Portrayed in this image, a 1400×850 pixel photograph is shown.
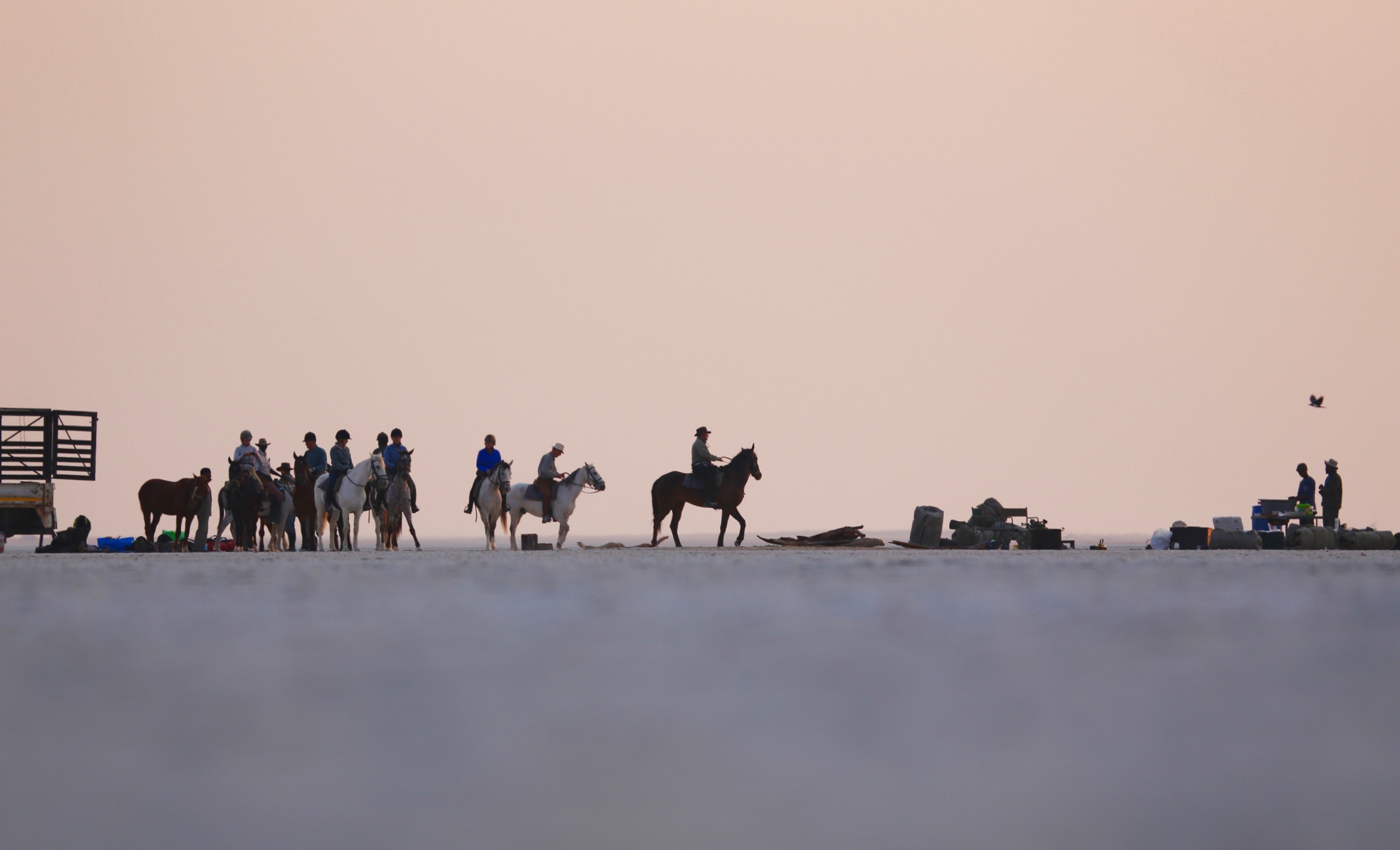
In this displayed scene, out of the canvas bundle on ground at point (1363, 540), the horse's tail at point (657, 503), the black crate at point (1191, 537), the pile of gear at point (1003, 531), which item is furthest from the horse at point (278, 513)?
the canvas bundle on ground at point (1363, 540)

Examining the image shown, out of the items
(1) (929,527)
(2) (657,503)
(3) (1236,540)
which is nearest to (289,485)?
(2) (657,503)

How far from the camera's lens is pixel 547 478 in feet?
81.7

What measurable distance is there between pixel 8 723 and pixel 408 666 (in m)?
2.25

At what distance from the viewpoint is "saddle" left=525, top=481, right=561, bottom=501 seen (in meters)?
24.9

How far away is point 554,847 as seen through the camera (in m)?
4.36

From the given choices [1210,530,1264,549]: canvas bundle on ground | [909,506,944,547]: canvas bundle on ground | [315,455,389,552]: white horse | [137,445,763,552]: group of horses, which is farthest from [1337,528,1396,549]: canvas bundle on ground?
[315,455,389,552]: white horse

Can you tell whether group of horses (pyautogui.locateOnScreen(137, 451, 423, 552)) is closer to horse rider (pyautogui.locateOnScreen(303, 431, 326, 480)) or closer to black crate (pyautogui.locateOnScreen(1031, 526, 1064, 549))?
horse rider (pyautogui.locateOnScreen(303, 431, 326, 480))

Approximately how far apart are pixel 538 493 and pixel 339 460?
3.33 m

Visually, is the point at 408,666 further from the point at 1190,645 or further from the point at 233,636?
the point at 1190,645

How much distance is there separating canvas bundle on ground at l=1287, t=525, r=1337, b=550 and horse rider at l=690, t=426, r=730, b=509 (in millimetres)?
10006

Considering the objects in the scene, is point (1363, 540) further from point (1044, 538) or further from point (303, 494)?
point (303, 494)

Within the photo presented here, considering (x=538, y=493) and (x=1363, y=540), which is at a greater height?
(x=538, y=493)


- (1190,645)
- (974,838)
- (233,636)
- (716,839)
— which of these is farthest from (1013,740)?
→ (233,636)

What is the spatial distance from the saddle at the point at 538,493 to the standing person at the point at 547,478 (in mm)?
34
